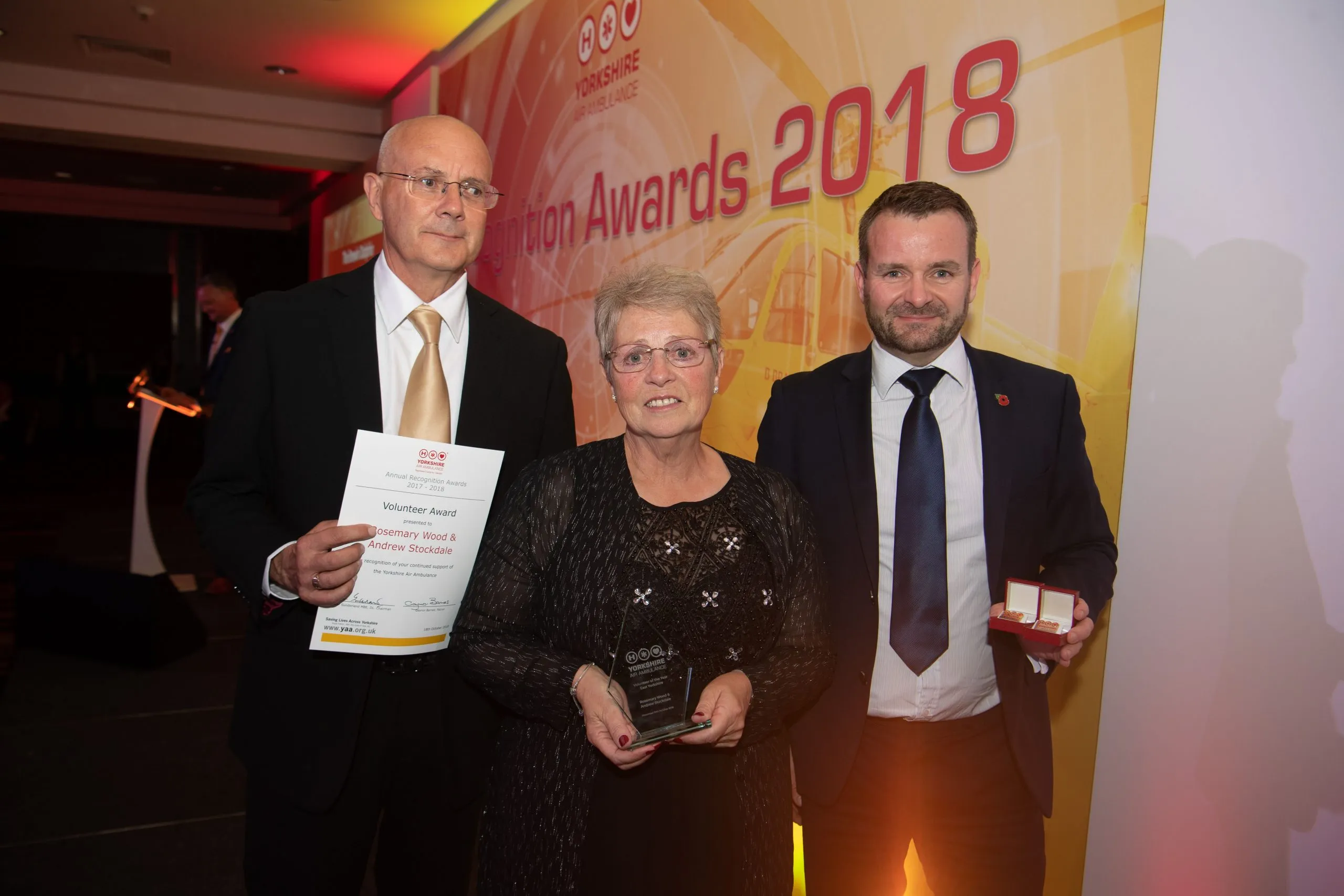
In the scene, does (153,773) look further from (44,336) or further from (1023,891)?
(44,336)

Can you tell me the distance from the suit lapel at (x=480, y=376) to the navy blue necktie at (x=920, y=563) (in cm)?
78

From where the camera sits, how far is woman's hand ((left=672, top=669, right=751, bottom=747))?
1.38 m

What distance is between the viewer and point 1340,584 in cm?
171

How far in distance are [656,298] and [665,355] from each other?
100 mm

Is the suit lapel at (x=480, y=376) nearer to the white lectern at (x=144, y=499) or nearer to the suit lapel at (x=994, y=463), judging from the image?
the suit lapel at (x=994, y=463)

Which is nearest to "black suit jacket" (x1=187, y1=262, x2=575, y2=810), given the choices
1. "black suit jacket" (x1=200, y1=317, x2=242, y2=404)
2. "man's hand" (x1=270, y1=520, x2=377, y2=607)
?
"man's hand" (x1=270, y1=520, x2=377, y2=607)

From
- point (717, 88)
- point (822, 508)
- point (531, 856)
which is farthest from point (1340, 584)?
point (717, 88)

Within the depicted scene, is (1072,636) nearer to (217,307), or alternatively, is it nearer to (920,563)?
(920,563)

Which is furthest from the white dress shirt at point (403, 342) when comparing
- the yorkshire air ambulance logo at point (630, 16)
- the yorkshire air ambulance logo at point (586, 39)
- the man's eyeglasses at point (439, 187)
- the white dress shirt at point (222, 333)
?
the white dress shirt at point (222, 333)

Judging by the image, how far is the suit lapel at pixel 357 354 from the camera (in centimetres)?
164

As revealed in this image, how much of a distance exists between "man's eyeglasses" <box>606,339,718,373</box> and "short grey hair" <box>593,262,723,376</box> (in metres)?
0.02

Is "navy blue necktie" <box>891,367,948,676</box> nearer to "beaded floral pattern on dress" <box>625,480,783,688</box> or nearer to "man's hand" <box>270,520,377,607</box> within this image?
"beaded floral pattern on dress" <box>625,480,783,688</box>

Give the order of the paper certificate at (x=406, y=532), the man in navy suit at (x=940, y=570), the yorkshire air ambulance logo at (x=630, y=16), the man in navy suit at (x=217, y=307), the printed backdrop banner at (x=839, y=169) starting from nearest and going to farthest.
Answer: the paper certificate at (x=406, y=532) < the man in navy suit at (x=940, y=570) < the printed backdrop banner at (x=839, y=169) < the yorkshire air ambulance logo at (x=630, y=16) < the man in navy suit at (x=217, y=307)

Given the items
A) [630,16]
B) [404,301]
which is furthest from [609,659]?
[630,16]
